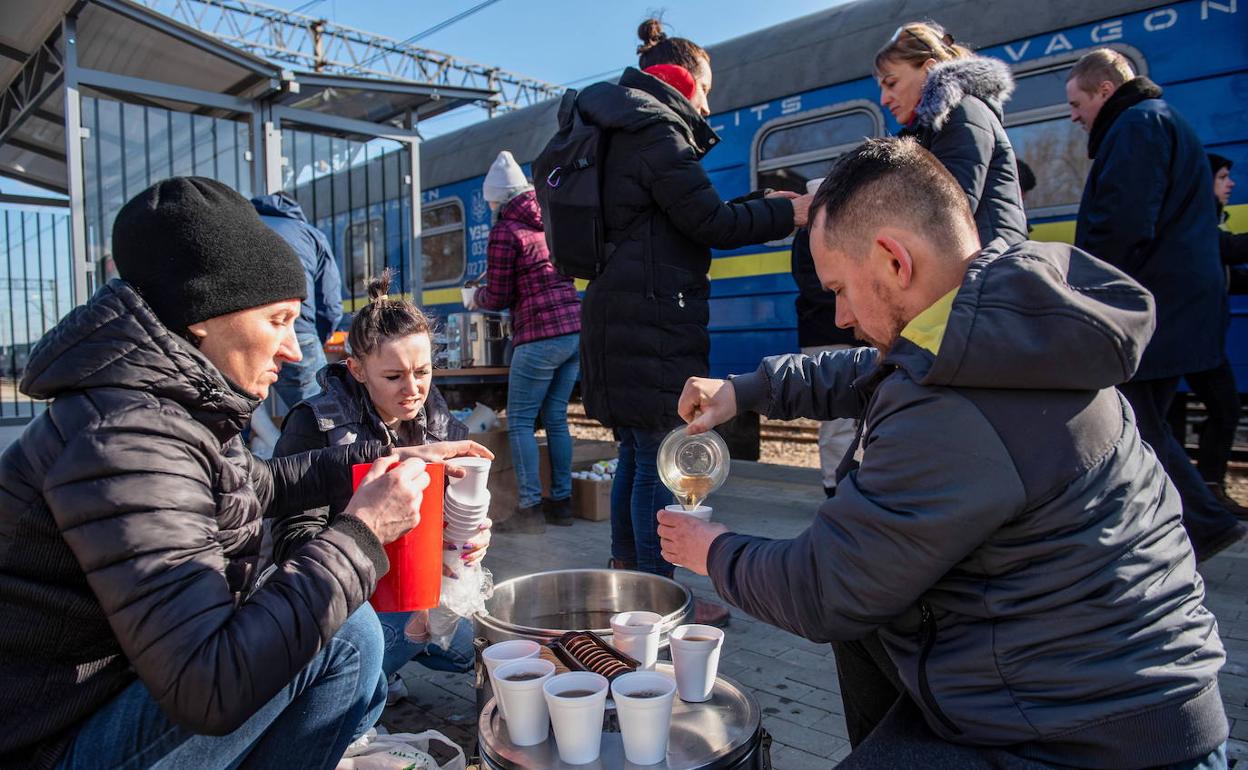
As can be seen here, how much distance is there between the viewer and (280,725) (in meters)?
1.63

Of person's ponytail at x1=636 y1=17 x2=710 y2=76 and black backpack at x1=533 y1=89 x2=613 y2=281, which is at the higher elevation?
person's ponytail at x1=636 y1=17 x2=710 y2=76

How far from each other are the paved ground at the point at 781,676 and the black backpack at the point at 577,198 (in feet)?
5.05

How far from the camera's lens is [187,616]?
4.14 ft

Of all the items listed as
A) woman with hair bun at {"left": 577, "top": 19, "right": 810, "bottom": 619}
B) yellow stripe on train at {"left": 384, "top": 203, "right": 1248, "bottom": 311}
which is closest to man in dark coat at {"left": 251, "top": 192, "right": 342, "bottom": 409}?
yellow stripe on train at {"left": 384, "top": 203, "right": 1248, "bottom": 311}

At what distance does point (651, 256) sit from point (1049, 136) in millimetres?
3414

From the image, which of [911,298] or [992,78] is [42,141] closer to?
→ [992,78]

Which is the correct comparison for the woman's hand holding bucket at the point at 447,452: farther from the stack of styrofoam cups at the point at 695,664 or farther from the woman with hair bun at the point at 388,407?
the stack of styrofoam cups at the point at 695,664

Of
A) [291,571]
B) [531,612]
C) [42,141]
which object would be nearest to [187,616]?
[291,571]

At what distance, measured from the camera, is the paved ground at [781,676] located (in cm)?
238

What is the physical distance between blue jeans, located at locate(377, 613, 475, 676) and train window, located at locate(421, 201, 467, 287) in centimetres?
691

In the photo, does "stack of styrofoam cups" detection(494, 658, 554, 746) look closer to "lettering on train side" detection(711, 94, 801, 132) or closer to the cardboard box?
the cardboard box

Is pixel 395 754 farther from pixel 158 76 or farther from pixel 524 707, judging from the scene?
pixel 158 76

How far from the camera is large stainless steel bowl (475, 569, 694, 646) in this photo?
2275 millimetres

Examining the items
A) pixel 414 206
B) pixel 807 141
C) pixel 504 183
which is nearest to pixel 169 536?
pixel 504 183
